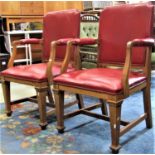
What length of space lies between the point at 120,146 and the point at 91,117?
68cm

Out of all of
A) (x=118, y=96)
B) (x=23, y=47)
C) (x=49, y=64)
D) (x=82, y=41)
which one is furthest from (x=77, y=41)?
(x=23, y=47)

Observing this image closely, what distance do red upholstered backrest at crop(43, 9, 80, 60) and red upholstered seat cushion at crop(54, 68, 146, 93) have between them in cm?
51

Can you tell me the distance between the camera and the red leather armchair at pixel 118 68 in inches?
62.2

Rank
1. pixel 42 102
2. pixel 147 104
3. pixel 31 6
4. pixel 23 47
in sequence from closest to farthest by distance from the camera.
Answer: pixel 147 104, pixel 42 102, pixel 23 47, pixel 31 6

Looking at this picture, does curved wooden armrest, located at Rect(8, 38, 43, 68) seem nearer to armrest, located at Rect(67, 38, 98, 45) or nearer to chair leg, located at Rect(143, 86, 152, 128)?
armrest, located at Rect(67, 38, 98, 45)

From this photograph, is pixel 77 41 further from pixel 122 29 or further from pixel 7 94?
pixel 7 94

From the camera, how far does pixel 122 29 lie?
6.56 ft

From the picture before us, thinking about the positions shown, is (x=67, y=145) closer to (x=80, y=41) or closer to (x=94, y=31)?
(x=80, y=41)

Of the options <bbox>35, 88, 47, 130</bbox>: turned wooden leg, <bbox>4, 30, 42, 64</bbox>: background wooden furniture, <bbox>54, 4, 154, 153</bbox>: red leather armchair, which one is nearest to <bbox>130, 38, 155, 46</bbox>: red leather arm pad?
<bbox>54, 4, 154, 153</bbox>: red leather armchair

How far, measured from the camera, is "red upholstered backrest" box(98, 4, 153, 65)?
1.87m

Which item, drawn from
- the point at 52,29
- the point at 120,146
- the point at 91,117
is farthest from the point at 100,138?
the point at 52,29

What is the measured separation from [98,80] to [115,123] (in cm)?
30

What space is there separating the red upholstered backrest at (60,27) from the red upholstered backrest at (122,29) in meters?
0.25

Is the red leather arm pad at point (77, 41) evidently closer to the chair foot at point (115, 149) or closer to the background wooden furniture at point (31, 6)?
the chair foot at point (115, 149)
